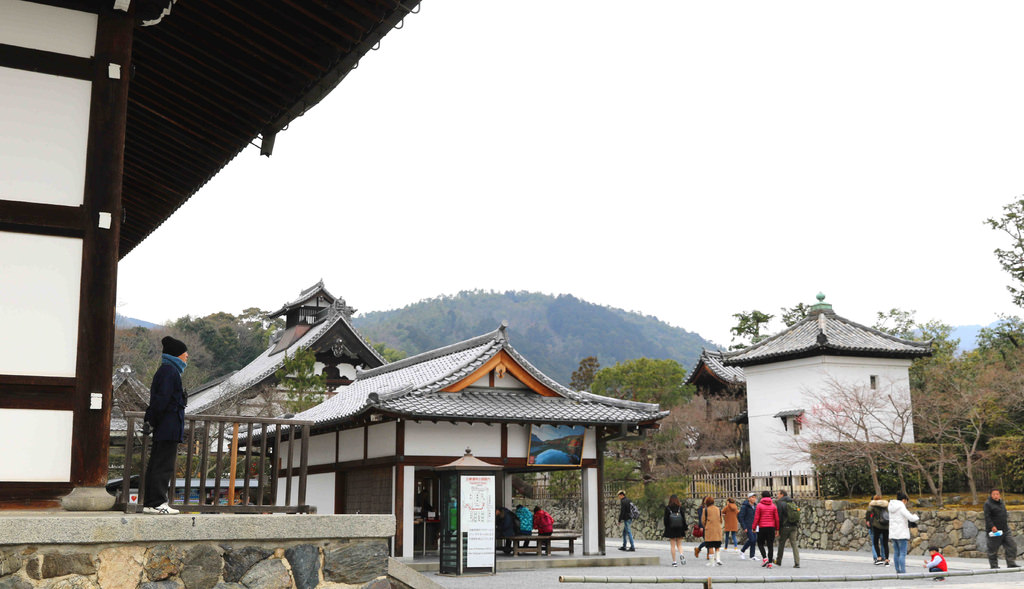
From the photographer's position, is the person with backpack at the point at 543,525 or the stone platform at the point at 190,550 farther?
the person with backpack at the point at 543,525

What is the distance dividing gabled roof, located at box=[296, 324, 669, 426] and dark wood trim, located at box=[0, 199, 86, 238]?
40.3 feet

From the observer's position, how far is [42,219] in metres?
6.03

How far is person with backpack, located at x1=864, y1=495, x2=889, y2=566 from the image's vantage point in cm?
1838

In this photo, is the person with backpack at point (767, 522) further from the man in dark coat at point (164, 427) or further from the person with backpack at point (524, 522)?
the man in dark coat at point (164, 427)

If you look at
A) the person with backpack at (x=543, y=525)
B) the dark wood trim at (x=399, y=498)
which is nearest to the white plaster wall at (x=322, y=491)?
the dark wood trim at (x=399, y=498)

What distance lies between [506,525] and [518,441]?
204 centimetres

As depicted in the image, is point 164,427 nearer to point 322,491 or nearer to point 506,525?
point 506,525

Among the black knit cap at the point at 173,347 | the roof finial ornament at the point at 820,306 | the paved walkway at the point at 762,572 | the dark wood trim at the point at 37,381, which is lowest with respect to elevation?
the paved walkway at the point at 762,572

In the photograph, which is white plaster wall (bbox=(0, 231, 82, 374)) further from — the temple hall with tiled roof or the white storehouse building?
the white storehouse building

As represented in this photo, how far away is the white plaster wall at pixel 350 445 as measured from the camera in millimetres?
21047

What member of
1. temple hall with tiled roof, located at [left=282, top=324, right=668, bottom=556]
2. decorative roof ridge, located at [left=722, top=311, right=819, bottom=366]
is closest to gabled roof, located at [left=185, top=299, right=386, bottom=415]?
decorative roof ridge, located at [left=722, top=311, right=819, bottom=366]

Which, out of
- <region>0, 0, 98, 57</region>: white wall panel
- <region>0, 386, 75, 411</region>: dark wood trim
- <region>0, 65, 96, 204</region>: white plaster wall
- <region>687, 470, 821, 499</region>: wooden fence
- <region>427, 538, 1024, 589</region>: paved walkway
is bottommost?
<region>427, 538, 1024, 589</region>: paved walkway

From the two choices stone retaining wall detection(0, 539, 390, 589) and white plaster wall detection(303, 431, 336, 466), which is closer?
stone retaining wall detection(0, 539, 390, 589)

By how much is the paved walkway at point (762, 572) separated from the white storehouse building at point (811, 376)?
281 inches
